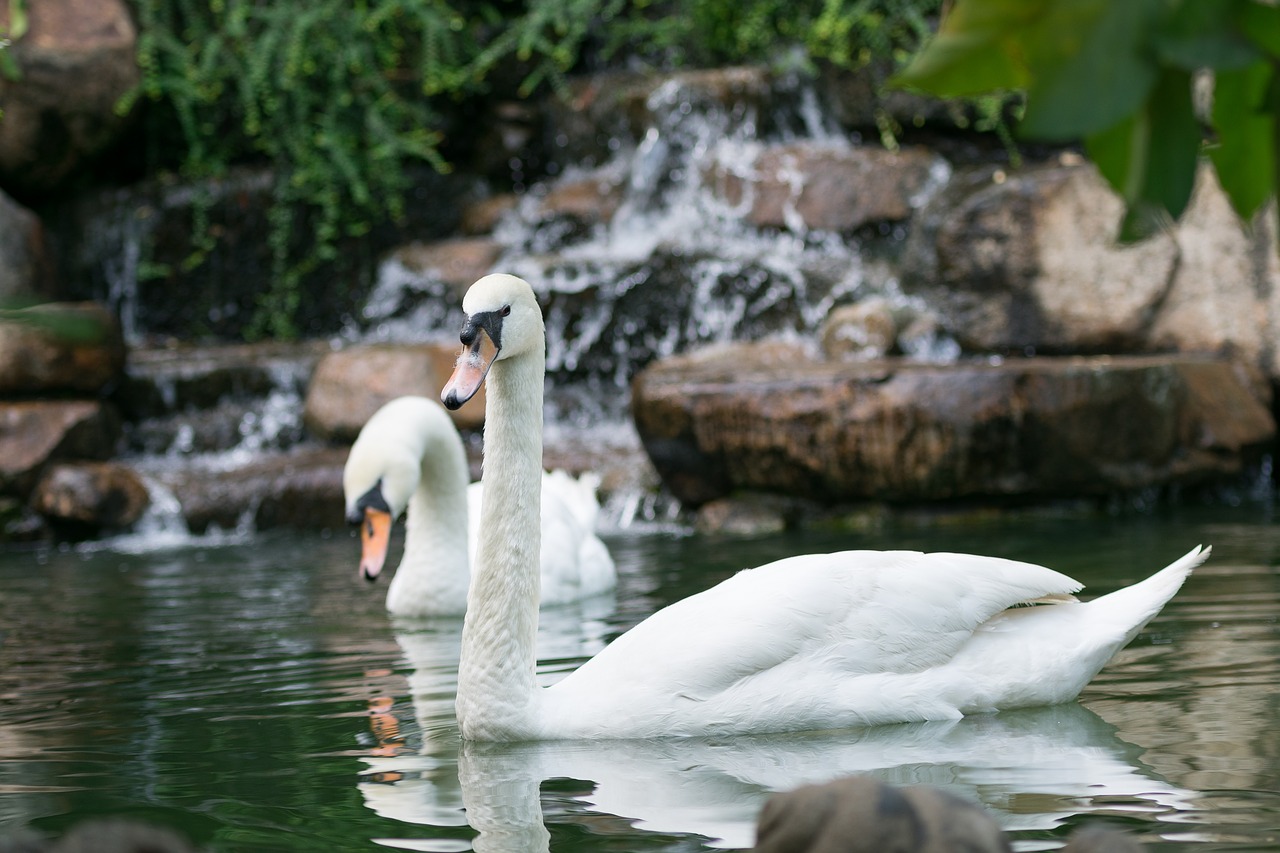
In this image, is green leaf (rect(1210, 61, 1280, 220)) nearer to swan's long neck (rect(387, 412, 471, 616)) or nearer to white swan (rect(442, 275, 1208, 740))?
white swan (rect(442, 275, 1208, 740))

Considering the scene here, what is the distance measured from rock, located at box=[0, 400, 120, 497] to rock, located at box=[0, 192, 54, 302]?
69.5 inches

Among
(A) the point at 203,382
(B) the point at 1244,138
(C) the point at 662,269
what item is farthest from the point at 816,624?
(A) the point at 203,382

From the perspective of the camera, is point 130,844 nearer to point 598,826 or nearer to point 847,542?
point 598,826

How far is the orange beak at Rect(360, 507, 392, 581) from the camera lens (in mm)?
5473

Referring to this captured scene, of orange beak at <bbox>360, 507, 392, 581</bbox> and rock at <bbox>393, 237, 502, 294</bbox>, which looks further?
rock at <bbox>393, 237, 502, 294</bbox>

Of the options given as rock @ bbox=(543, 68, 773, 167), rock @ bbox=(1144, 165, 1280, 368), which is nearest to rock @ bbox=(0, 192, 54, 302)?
rock @ bbox=(543, 68, 773, 167)

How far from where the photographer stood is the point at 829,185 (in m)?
13.1

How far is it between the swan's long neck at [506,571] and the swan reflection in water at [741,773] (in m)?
0.10

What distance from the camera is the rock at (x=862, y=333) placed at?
10703 millimetres

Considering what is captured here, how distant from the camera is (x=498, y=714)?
3.58 metres

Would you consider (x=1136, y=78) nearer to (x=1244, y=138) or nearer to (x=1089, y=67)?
(x=1089, y=67)

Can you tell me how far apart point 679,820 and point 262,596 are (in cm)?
442

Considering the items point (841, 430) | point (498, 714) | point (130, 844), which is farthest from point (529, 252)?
point (130, 844)

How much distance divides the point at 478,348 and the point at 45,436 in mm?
7838
